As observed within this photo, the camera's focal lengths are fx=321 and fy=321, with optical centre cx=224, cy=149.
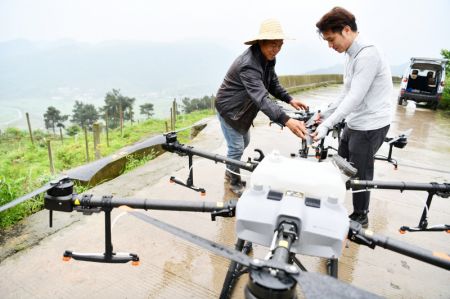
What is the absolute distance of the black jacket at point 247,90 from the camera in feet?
10.1

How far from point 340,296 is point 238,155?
10.1 ft

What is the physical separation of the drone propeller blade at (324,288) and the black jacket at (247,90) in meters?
2.01

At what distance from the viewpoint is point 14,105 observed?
16750cm

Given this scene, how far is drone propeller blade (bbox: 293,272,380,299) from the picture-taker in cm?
93

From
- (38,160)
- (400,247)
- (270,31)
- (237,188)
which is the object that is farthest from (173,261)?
(38,160)

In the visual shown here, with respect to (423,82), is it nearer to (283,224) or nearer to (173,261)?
(173,261)

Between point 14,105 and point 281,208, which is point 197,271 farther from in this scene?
point 14,105

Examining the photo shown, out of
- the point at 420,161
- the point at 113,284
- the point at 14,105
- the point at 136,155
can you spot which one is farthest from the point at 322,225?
the point at 14,105

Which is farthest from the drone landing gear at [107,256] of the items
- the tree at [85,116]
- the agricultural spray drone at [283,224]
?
the tree at [85,116]

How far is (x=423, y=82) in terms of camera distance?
13.9 metres

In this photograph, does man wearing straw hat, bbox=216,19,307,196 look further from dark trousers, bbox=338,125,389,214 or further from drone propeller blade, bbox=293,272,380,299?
drone propeller blade, bbox=293,272,380,299

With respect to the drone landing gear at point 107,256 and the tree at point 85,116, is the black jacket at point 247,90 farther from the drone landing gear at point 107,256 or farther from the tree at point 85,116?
the tree at point 85,116

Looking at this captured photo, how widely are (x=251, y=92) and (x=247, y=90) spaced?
0.16 ft

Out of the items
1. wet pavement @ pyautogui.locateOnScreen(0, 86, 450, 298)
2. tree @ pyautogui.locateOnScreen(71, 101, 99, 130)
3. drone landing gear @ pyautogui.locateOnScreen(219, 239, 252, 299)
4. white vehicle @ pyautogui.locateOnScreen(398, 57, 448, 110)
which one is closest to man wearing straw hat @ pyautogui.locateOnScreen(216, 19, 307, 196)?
drone landing gear @ pyautogui.locateOnScreen(219, 239, 252, 299)
